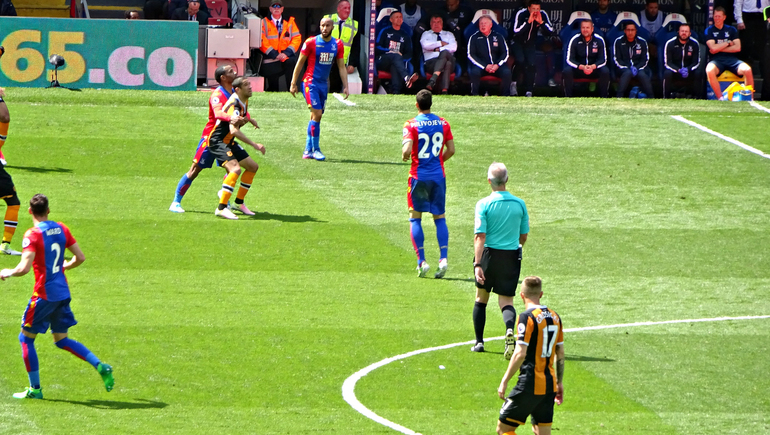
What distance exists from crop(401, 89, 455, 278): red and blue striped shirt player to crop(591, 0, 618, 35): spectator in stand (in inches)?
587

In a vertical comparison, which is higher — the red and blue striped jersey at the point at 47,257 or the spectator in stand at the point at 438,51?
the spectator in stand at the point at 438,51

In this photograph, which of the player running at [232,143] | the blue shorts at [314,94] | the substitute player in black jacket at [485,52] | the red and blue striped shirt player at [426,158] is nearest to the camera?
the red and blue striped shirt player at [426,158]

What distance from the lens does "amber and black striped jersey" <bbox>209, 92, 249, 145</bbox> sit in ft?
48.7

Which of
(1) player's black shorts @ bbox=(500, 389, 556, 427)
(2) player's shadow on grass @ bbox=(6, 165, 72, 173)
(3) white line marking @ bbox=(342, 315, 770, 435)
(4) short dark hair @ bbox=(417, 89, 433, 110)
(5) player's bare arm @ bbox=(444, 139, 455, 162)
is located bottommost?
(3) white line marking @ bbox=(342, 315, 770, 435)

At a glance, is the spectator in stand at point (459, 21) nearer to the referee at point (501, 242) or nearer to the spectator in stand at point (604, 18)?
the spectator in stand at point (604, 18)

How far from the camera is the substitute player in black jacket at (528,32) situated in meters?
25.6

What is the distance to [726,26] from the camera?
25.3 metres

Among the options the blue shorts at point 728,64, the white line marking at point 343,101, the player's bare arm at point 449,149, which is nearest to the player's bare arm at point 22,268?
the player's bare arm at point 449,149

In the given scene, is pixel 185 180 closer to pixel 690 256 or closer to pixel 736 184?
pixel 690 256

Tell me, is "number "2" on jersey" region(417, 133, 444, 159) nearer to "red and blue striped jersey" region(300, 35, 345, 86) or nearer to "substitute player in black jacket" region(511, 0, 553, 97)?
"red and blue striped jersey" region(300, 35, 345, 86)

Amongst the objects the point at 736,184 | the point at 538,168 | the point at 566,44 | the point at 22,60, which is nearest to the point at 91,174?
the point at 22,60

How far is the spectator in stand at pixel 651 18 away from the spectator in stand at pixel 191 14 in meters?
10.7

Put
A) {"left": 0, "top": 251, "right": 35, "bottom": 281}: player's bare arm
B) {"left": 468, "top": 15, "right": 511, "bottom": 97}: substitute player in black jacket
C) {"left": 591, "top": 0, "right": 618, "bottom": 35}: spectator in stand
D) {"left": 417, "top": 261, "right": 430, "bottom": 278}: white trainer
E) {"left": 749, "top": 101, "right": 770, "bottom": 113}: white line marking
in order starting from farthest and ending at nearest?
1. {"left": 591, "top": 0, "right": 618, "bottom": 35}: spectator in stand
2. {"left": 468, "top": 15, "right": 511, "bottom": 97}: substitute player in black jacket
3. {"left": 749, "top": 101, "right": 770, "bottom": 113}: white line marking
4. {"left": 417, "top": 261, "right": 430, "bottom": 278}: white trainer
5. {"left": 0, "top": 251, "right": 35, "bottom": 281}: player's bare arm

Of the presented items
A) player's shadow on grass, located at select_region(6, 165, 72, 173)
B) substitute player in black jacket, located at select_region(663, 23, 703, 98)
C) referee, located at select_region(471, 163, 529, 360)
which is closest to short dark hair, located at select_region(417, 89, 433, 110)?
referee, located at select_region(471, 163, 529, 360)
